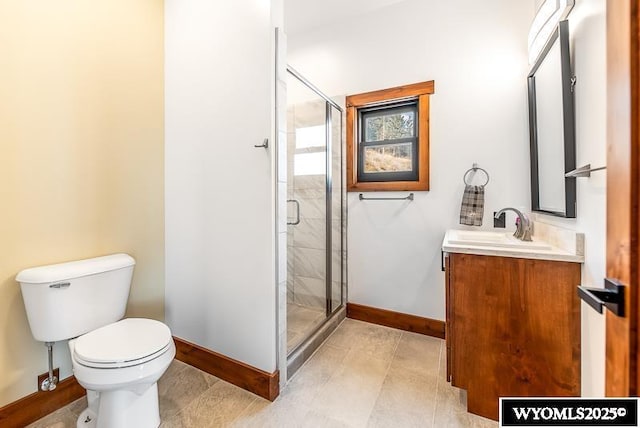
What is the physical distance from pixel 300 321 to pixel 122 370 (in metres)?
1.45

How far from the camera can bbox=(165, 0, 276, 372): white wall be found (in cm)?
163

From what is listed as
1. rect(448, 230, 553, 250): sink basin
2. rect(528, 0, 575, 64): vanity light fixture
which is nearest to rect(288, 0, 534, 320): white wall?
rect(448, 230, 553, 250): sink basin

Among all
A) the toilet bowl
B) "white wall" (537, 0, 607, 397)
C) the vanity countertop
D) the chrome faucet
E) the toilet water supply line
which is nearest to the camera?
"white wall" (537, 0, 607, 397)

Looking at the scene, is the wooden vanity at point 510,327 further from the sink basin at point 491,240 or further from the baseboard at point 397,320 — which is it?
the baseboard at point 397,320

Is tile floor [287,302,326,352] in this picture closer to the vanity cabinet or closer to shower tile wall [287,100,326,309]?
shower tile wall [287,100,326,309]

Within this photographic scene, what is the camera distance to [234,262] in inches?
69.3

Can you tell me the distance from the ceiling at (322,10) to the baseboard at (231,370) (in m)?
2.83

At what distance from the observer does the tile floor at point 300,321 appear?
84.0 inches

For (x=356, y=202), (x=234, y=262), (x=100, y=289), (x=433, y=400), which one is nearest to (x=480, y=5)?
(x=356, y=202)

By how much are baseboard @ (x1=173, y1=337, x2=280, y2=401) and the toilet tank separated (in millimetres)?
529

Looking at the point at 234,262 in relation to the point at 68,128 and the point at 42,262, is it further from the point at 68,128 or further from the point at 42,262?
the point at 68,128

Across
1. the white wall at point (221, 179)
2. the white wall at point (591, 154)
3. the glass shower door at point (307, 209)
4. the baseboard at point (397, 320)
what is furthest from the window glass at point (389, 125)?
the baseboard at point (397, 320)

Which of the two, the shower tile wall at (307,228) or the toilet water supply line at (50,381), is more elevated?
the shower tile wall at (307,228)

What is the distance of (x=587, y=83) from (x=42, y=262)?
268cm
